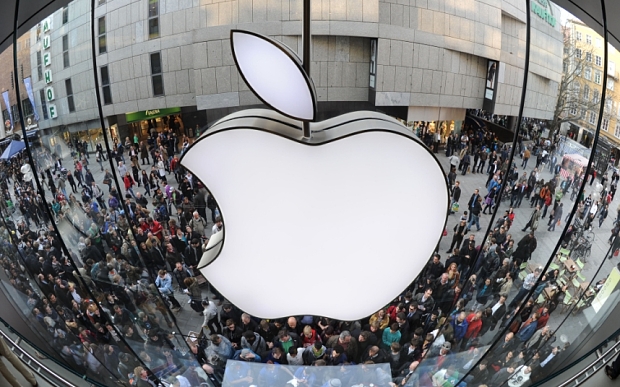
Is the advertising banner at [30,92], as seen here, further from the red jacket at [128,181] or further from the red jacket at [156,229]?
the red jacket at [156,229]

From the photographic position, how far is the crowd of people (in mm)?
4203

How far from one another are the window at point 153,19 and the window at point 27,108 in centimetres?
139

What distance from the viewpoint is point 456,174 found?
3963mm

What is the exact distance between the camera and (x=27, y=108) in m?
4.05

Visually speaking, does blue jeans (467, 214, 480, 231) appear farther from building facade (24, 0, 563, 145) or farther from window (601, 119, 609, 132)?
window (601, 119, 609, 132)

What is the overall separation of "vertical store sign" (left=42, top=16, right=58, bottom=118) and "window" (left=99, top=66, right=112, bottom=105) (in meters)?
0.56

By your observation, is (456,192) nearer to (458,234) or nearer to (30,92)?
(458,234)

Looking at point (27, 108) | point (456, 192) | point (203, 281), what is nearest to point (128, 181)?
point (27, 108)

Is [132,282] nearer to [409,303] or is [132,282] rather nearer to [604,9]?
[409,303]

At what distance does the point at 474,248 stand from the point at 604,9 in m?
2.32

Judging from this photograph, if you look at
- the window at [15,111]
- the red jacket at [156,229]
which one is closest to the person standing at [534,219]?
the red jacket at [156,229]

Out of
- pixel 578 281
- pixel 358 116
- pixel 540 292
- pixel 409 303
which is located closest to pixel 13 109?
pixel 358 116

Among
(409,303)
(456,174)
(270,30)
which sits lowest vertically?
(409,303)

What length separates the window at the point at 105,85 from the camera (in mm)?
3723
